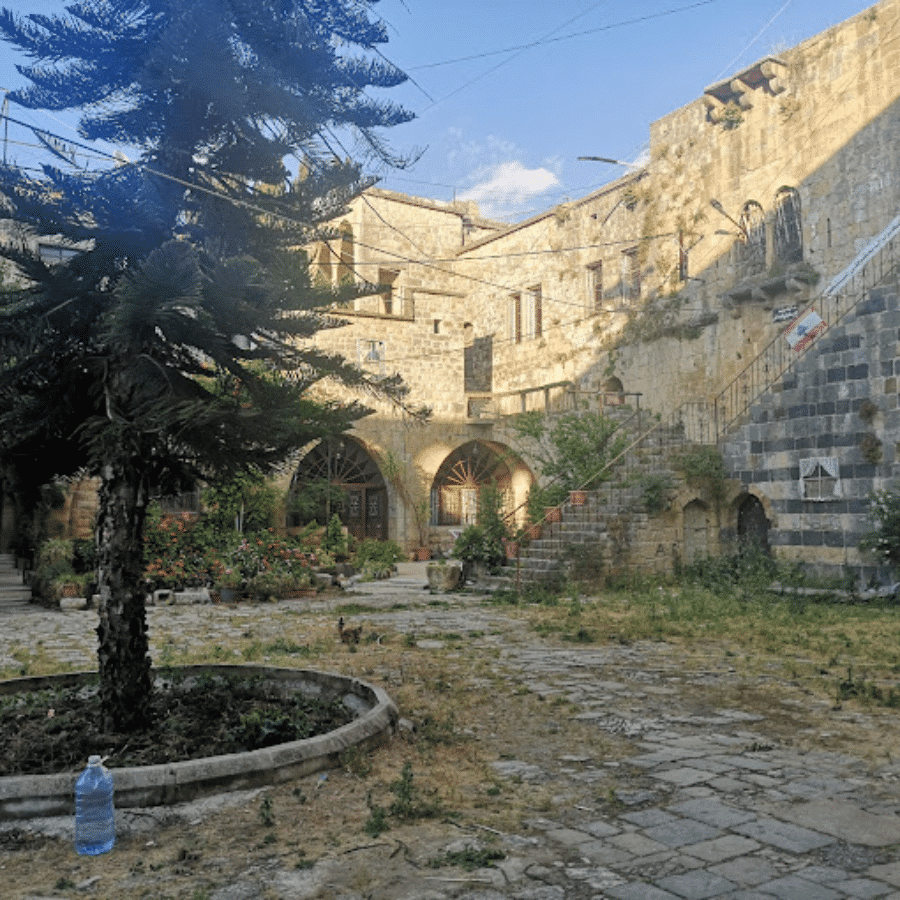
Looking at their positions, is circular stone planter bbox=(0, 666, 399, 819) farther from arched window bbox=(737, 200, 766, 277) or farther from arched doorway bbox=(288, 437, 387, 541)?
arched doorway bbox=(288, 437, 387, 541)

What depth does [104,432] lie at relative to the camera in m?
4.92

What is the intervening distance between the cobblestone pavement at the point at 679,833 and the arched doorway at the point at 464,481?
1979cm

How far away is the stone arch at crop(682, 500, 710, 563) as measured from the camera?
51.0 feet

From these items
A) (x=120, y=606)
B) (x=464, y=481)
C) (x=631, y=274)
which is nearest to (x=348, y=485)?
(x=464, y=481)

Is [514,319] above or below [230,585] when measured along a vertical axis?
above

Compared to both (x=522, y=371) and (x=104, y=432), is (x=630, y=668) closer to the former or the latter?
(x=104, y=432)

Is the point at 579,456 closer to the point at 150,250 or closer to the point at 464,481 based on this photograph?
the point at 464,481

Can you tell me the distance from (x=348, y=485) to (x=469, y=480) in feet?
12.8

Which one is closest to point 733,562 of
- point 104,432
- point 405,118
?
point 405,118

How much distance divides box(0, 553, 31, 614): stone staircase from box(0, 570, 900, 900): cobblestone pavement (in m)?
11.8

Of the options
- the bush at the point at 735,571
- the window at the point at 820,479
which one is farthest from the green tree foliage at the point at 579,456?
the window at the point at 820,479

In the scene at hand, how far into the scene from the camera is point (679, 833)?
3.82 metres

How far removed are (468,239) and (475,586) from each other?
16.3 metres

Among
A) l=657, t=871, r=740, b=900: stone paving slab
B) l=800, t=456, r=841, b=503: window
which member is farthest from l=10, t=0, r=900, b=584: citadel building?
l=657, t=871, r=740, b=900: stone paving slab
